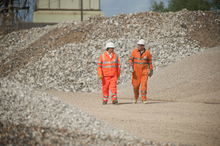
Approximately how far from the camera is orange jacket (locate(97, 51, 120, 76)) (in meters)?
7.92

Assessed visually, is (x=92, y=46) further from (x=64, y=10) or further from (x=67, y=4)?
(x=67, y=4)

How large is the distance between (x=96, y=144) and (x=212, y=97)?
6101mm

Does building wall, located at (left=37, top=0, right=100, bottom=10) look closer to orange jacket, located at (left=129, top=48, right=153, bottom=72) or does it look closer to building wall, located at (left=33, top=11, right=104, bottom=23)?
building wall, located at (left=33, top=11, right=104, bottom=23)

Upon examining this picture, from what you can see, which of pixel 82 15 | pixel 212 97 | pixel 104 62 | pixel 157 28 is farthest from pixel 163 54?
pixel 82 15

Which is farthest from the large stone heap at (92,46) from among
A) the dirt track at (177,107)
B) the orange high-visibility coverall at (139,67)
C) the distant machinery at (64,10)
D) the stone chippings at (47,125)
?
the stone chippings at (47,125)

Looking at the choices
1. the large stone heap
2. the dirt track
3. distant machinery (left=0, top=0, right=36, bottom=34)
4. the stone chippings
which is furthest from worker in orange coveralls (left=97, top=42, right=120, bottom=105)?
distant machinery (left=0, top=0, right=36, bottom=34)

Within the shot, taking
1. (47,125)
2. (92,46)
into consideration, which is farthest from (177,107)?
(92,46)

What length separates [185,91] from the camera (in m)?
9.76

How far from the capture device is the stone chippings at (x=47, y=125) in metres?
3.90

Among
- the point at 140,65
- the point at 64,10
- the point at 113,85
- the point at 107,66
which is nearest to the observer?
the point at 113,85

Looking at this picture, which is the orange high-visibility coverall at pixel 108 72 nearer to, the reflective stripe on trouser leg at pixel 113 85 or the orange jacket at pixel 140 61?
the reflective stripe on trouser leg at pixel 113 85

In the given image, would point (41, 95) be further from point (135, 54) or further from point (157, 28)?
point (157, 28)

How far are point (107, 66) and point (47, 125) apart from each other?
12.5 feet

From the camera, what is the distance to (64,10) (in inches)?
1096
